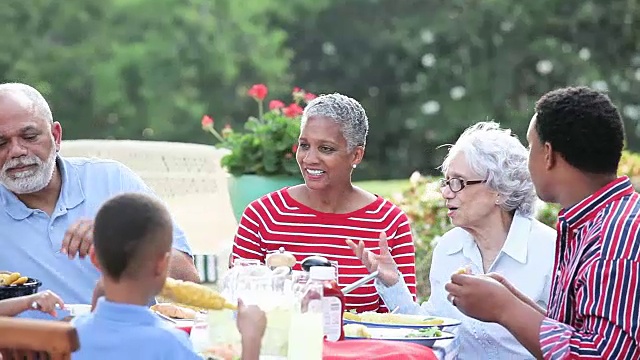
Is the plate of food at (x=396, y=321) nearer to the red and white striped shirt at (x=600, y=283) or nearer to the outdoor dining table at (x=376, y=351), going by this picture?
the outdoor dining table at (x=376, y=351)

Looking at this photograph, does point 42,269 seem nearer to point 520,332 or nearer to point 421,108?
point 520,332

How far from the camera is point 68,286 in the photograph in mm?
3615

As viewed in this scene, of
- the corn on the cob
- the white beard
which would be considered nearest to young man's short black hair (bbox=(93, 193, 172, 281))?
the corn on the cob

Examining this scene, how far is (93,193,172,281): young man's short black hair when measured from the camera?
2211mm

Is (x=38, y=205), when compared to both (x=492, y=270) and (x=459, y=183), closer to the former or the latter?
(x=459, y=183)

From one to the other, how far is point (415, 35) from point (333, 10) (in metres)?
1.61

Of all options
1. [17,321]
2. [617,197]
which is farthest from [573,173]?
[17,321]

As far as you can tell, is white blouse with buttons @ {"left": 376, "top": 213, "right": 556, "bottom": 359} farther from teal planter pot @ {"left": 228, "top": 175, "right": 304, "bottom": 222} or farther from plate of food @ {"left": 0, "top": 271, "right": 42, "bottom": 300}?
teal planter pot @ {"left": 228, "top": 175, "right": 304, "bottom": 222}

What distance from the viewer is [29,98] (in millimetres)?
3631

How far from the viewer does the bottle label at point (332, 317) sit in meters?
2.75

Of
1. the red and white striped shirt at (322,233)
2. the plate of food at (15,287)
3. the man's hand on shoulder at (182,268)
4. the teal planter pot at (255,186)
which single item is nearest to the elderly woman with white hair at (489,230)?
the red and white striped shirt at (322,233)

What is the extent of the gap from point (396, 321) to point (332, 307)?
0.39 m

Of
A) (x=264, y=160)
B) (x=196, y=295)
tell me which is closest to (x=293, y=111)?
(x=264, y=160)

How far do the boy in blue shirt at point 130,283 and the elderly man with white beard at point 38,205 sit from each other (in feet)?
4.24
